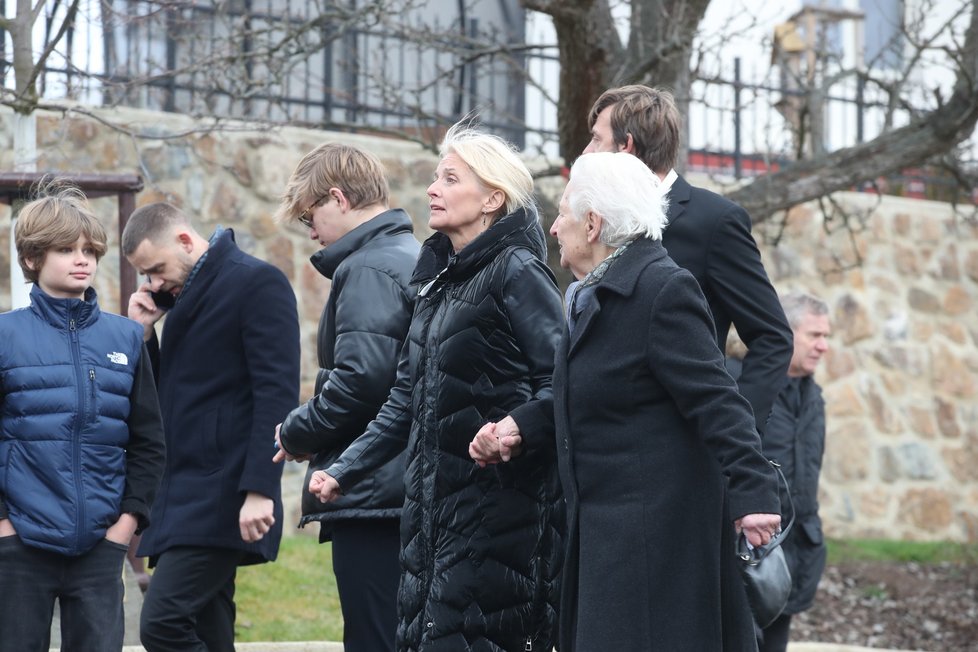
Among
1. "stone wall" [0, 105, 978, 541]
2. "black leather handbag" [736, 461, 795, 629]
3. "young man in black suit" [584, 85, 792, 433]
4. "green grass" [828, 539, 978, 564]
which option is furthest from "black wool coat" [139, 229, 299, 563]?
"green grass" [828, 539, 978, 564]

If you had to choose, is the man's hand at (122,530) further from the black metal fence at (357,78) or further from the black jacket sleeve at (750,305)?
the black metal fence at (357,78)

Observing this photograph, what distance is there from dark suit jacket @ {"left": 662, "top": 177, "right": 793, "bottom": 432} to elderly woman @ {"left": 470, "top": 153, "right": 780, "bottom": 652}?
51cm

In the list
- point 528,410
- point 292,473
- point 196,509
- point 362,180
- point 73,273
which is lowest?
point 292,473

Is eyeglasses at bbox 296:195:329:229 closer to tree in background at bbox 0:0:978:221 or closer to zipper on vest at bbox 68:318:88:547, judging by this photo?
zipper on vest at bbox 68:318:88:547

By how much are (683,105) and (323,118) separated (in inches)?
100

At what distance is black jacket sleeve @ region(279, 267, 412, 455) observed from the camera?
3.96 m

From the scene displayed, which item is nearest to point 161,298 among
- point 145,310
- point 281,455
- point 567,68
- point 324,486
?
point 145,310

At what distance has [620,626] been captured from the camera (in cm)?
334

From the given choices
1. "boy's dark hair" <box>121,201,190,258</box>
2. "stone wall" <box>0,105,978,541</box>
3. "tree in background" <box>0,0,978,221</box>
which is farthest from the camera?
"stone wall" <box>0,105,978,541</box>

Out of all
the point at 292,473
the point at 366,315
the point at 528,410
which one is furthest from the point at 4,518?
the point at 292,473

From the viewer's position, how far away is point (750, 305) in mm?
3990

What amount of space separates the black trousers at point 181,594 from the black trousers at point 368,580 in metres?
0.60

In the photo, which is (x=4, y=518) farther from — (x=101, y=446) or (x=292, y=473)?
(x=292, y=473)

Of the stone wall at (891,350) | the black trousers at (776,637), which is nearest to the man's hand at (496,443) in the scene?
the black trousers at (776,637)
